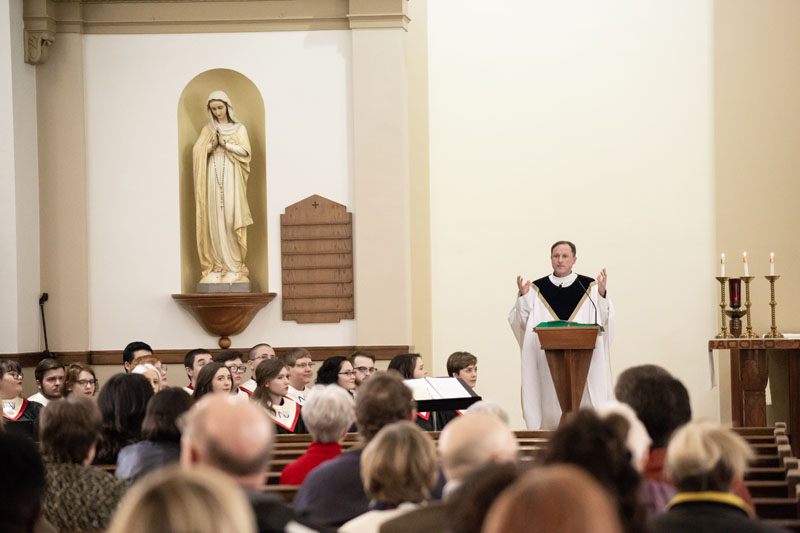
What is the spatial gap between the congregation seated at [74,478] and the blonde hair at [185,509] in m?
2.34

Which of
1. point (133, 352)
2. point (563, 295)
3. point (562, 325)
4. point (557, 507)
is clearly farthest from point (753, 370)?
point (557, 507)

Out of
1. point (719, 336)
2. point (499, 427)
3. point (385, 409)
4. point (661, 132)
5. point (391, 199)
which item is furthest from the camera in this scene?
point (661, 132)

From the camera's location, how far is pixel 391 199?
10.6m

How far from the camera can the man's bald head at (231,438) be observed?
7.56 feet

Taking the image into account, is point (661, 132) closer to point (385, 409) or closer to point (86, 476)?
point (385, 409)

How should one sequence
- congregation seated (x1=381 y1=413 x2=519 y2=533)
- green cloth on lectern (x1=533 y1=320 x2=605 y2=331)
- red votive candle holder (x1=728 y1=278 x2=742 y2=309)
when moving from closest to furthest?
congregation seated (x1=381 y1=413 x2=519 y2=533) → green cloth on lectern (x1=533 y1=320 x2=605 y2=331) → red votive candle holder (x1=728 y1=278 x2=742 y2=309)

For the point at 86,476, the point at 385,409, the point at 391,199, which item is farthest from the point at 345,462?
the point at 391,199

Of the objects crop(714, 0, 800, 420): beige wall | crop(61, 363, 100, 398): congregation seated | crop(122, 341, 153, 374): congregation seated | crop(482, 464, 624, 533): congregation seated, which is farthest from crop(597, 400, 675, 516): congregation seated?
crop(714, 0, 800, 420): beige wall

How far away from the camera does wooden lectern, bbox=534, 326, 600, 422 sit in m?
7.62

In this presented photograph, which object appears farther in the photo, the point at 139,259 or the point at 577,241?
the point at 577,241

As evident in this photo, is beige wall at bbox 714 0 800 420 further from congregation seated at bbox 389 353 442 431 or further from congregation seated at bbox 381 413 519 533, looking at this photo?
congregation seated at bbox 381 413 519 533

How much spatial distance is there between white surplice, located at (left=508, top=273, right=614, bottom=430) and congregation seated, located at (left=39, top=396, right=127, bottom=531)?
5119 mm

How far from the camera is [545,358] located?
8.85m

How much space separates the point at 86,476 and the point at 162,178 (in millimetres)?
7274
